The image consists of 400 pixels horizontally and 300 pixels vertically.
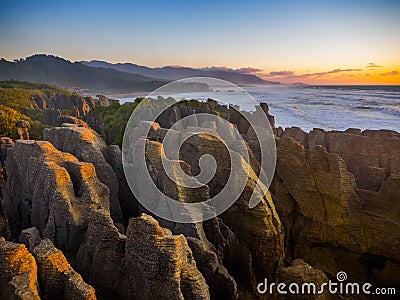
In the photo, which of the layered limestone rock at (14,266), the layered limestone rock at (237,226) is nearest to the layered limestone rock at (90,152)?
the layered limestone rock at (237,226)

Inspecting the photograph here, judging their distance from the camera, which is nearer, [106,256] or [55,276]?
[55,276]

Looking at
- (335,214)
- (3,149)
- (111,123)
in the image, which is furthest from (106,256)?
(111,123)

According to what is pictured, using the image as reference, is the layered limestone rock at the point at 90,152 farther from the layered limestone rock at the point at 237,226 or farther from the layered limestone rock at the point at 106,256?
the layered limestone rock at the point at 106,256

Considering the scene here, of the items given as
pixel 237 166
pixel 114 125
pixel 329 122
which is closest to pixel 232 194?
pixel 237 166

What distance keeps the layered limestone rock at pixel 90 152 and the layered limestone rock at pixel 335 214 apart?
839 centimetres

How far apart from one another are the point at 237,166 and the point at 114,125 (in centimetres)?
1878

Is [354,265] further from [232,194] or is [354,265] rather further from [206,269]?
[206,269]

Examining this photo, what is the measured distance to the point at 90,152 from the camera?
16.0 m

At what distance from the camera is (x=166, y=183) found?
1309cm

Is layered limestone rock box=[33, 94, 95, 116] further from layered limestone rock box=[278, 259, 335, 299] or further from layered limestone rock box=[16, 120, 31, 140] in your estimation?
layered limestone rock box=[278, 259, 335, 299]

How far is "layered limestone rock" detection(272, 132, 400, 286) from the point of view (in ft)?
52.7

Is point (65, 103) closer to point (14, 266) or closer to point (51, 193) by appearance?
point (51, 193)

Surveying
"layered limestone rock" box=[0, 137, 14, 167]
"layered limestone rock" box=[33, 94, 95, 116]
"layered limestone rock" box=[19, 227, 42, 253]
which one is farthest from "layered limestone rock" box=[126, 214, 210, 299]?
"layered limestone rock" box=[33, 94, 95, 116]

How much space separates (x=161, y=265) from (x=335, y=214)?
10.9 meters
